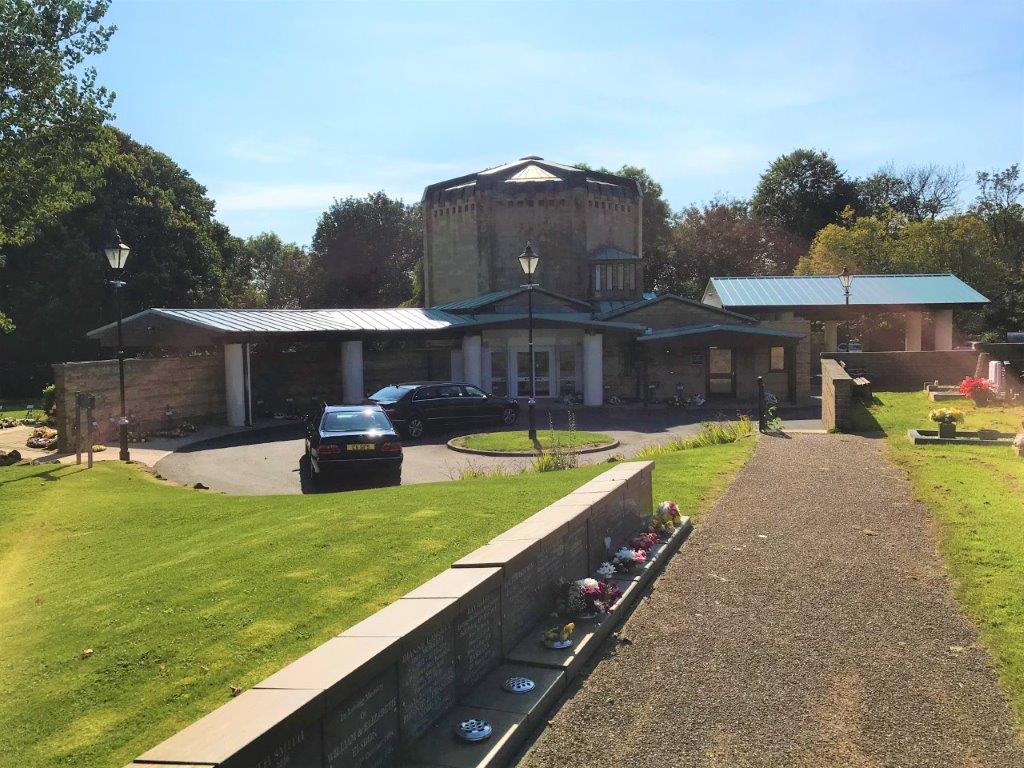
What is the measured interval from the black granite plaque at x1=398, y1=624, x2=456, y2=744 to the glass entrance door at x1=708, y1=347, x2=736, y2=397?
28404mm

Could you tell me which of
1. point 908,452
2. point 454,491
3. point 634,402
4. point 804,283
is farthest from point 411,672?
point 804,283

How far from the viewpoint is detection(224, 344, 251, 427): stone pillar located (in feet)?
86.8

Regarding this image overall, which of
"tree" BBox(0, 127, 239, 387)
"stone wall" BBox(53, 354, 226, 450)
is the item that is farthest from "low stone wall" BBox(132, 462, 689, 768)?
"tree" BBox(0, 127, 239, 387)

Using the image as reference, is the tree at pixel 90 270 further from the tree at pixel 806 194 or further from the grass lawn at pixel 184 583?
the tree at pixel 806 194

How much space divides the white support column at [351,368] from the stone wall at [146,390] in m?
4.34

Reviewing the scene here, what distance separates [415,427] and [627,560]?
1529cm

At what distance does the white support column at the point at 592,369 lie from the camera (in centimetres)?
3130

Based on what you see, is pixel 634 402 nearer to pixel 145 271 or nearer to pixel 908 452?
pixel 908 452

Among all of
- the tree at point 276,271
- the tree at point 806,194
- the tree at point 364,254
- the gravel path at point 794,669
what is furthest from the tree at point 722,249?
the gravel path at point 794,669

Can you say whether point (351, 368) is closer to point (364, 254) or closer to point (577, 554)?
point (577, 554)

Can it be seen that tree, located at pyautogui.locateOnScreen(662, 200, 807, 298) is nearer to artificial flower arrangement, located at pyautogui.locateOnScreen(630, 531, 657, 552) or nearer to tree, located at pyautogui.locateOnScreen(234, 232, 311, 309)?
tree, located at pyautogui.locateOnScreen(234, 232, 311, 309)

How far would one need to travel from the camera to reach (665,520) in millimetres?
9594

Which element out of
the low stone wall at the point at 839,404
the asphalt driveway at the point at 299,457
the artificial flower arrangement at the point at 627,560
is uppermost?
the low stone wall at the point at 839,404

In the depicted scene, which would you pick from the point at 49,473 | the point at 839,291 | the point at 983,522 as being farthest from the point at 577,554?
the point at 839,291
